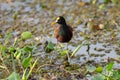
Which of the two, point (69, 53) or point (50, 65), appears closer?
point (50, 65)

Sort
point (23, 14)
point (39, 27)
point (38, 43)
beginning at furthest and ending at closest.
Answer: point (23, 14) → point (39, 27) → point (38, 43)

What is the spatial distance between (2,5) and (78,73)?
4.50 m

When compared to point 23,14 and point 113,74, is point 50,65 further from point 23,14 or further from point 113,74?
point 23,14

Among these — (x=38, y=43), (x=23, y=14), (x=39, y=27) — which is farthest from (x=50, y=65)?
(x=23, y=14)

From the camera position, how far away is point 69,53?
661cm

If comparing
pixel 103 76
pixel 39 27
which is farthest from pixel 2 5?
pixel 103 76

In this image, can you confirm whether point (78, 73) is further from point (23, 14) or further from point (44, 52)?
point (23, 14)

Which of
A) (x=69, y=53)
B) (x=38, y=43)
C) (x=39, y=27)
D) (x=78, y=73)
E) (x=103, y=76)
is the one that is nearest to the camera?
(x=103, y=76)

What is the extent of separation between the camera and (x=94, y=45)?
6.91 m

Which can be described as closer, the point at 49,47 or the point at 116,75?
the point at 116,75

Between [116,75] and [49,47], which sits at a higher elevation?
[49,47]

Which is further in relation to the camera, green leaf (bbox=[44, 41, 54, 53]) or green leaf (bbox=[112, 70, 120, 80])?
green leaf (bbox=[44, 41, 54, 53])

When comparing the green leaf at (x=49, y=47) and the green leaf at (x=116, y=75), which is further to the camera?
the green leaf at (x=49, y=47)

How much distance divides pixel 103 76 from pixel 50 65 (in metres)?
1.35
